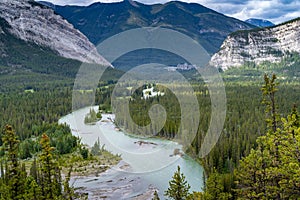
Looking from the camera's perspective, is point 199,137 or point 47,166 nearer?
point 47,166

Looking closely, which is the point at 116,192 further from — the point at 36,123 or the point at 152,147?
the point at 36,123

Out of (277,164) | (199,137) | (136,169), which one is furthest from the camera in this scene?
(199,137)

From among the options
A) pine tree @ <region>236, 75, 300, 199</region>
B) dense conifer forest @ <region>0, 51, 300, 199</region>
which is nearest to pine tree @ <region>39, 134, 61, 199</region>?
dense conifer forest @ <region>0, 51, 300, 199</region>

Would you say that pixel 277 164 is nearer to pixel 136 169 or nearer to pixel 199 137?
pixel 136 169

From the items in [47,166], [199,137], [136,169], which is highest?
[47,166]

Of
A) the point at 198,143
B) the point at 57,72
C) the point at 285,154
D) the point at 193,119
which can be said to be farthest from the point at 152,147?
the point at 57,72

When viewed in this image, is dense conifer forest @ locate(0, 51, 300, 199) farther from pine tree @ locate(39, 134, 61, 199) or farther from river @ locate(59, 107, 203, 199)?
river @ locate(59, 107, 203, 199)

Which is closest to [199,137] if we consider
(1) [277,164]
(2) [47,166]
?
(1) [277,164]

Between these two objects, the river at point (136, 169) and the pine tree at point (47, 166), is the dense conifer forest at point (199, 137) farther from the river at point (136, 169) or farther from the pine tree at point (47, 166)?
the river at point (136, 169)

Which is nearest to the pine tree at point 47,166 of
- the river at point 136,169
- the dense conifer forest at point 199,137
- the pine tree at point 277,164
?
the dense conifer forest at point 199,137
